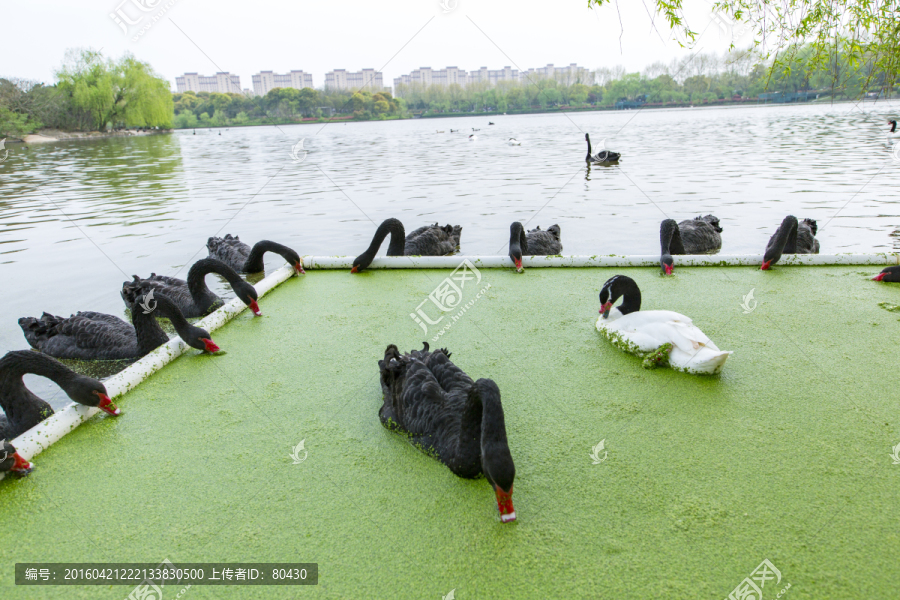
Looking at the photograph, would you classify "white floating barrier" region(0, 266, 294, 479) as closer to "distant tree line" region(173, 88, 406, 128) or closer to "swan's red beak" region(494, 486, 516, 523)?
"swan's red beak" region(494, 486, 516, 523)

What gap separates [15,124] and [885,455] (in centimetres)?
4583

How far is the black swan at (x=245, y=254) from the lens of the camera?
6055 millimetres

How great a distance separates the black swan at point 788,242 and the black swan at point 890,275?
0.82 metres

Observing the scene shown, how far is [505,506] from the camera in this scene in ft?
7.36

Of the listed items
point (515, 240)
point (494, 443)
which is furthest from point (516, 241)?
point (494, 443)

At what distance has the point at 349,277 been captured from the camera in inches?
233

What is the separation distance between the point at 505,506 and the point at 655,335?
1.93 metres

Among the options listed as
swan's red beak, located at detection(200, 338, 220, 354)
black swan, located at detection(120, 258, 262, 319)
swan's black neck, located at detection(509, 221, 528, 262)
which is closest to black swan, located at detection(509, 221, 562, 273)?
swan's black neck, located at detection(509, 221, 528, 262)

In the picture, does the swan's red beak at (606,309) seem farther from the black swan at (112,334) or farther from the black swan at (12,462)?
the black swan at (12,462)

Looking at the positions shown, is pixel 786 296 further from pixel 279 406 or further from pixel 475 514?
pixel 279 406

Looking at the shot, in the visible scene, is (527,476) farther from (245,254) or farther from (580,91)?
(580,91)

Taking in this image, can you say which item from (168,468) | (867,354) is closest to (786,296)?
(867,354)

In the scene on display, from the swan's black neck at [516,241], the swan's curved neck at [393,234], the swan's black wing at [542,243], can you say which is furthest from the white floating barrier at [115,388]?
the swan's black wing at [542,243]

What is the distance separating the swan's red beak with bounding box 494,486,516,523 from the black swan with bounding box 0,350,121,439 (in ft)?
8.32
